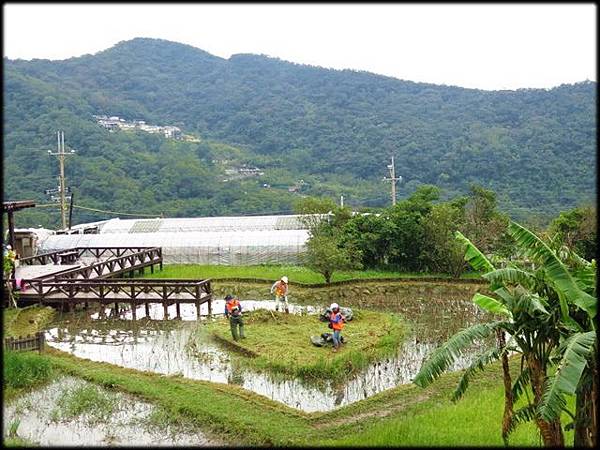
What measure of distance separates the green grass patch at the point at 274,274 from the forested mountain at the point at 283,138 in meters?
21.7

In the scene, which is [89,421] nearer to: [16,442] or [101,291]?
[16,442]

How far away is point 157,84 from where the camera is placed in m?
93.4

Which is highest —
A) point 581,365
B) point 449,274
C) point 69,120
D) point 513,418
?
point 69,120

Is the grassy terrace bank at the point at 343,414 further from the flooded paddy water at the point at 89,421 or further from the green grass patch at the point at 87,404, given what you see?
the green grass patch at the point at 87,404

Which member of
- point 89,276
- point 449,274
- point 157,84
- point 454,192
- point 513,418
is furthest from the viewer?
point 157,84

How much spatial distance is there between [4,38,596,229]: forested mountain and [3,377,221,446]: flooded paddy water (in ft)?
126

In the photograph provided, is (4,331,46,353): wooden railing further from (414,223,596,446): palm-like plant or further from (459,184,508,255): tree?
(459,184,508,255): tree

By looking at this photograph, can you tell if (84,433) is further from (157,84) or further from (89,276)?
(157,84)

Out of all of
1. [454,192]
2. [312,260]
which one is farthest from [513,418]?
[454,192]

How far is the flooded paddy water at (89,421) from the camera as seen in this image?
29.2ft

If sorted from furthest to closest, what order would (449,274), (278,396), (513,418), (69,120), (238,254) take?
(69,120) < (238,254) < (449,274) < (278,396) < (513,418)

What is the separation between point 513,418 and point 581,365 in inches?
63.0

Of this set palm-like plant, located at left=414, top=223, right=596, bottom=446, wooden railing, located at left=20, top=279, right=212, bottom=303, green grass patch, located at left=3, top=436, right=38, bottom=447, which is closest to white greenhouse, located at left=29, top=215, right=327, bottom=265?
wooden railing, located at left=20, top=279, right=212, bottom=303

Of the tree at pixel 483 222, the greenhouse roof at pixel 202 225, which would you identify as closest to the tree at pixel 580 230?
the tree at pixel 483 222
